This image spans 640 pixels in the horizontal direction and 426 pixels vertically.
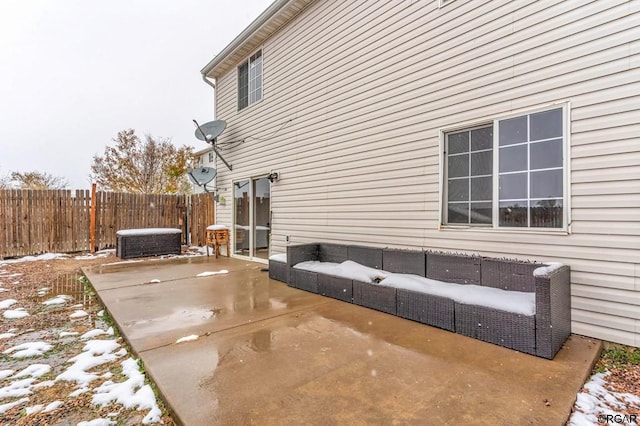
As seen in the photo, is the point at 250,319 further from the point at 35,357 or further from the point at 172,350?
the point at 35,357

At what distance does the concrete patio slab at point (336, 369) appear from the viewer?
1800 mm

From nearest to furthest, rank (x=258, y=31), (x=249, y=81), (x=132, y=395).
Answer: (x=132, y=395)
(x=258, y=31)
(x=249, y=81)

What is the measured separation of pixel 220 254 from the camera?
334 inches

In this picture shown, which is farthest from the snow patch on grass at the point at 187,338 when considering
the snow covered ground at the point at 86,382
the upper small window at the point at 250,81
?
the upper small window at the point at 250,81

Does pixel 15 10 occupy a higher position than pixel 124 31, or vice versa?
pixel 124 31

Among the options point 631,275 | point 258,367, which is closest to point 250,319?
point 258,367

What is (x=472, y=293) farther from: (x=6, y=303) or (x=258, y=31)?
(x=258, y=31)

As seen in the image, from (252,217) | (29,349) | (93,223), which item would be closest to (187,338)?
(29,349)

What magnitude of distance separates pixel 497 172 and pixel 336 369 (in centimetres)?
278

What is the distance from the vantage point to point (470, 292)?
10.1ft

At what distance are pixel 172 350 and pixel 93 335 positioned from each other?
1121 millimetres

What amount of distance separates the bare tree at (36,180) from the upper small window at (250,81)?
46.8 feet

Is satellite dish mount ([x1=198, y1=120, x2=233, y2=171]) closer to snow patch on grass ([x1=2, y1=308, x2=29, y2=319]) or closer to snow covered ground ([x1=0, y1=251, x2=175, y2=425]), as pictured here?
snow covered ground ([x1=0, y1=251, x2=175, y2=425])

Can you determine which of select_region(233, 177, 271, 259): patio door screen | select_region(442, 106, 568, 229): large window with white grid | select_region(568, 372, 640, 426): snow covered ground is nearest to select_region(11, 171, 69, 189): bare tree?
select_region(233, 177, 271, 259): patio door screen
